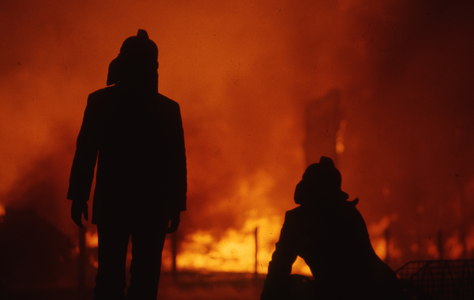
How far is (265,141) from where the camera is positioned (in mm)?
4895

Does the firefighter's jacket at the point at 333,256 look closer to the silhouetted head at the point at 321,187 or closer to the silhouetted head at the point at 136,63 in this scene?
the silhouetted head at the point at 321,187

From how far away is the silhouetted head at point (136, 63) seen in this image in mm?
1426

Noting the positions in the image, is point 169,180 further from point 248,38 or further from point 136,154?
point 248,38

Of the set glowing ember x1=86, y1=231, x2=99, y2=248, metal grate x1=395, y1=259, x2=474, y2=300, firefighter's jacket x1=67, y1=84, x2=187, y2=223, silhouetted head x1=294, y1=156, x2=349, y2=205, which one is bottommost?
metal grate x1=395, y1=259, x2=474, y2=300

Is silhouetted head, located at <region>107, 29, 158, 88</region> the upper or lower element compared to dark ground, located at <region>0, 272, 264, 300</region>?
upper

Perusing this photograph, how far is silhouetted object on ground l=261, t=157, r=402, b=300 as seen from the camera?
3.54 feet

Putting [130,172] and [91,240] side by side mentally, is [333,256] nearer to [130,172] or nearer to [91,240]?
[130,172]

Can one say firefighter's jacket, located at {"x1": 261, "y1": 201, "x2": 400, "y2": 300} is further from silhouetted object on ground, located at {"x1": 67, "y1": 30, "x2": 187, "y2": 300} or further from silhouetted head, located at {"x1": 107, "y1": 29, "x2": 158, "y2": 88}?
silhouetted head, located at {"x1": 107, "y1": 29, "x2": 158, "y2": 88}

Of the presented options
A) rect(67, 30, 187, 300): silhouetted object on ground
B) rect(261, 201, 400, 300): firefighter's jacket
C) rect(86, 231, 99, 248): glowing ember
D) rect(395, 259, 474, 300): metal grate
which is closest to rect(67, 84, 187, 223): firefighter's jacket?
rect(67, 30, 187, 300): silhouetted object on ground

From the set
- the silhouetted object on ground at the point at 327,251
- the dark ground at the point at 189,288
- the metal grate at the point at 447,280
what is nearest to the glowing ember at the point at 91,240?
the dark ground at the point at 189,288

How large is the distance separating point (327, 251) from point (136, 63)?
42.5 inches

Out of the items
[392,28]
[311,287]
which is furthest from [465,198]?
[311,287]

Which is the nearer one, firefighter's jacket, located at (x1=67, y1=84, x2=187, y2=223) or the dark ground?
firefighter's jacket, located at (x1=67, y1=84, x2=187, y2=223)

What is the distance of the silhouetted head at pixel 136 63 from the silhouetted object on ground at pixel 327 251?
2.67ft
